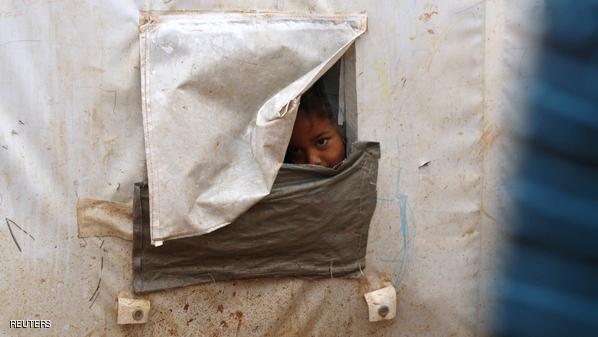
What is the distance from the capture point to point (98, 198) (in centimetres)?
215

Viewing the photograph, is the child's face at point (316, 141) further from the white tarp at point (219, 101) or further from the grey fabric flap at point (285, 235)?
the white tarp at point (219, 101)

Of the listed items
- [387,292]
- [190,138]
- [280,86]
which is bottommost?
[387,292]

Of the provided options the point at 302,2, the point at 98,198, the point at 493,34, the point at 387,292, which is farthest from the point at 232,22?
the point at 387,292

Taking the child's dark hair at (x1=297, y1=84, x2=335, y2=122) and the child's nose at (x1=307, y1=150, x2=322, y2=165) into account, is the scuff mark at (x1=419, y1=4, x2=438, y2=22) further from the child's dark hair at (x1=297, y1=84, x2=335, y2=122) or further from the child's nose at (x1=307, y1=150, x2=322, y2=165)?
the child's nose at (x1=307, y1=150, x2=322, y2=165)

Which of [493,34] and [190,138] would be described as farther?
[493,34]

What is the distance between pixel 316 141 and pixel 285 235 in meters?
0.37

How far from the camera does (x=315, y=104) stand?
248 centimetres

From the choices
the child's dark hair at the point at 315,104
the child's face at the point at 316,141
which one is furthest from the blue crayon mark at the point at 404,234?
the child's dark hair at the point at 315,104

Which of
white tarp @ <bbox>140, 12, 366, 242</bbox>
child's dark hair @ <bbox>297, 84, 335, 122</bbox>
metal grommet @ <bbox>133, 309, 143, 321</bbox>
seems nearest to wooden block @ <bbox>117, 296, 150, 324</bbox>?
metal grommet @ <bbox>133, 309, 143, 321</bbox>

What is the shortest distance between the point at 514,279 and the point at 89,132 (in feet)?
4.89

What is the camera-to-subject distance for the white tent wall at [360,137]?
6.85 feet

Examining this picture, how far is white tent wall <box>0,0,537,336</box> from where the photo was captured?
2088 mm

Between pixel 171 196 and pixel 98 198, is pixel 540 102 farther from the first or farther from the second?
pixel 98 198

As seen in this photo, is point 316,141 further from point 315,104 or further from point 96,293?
point 96,293
